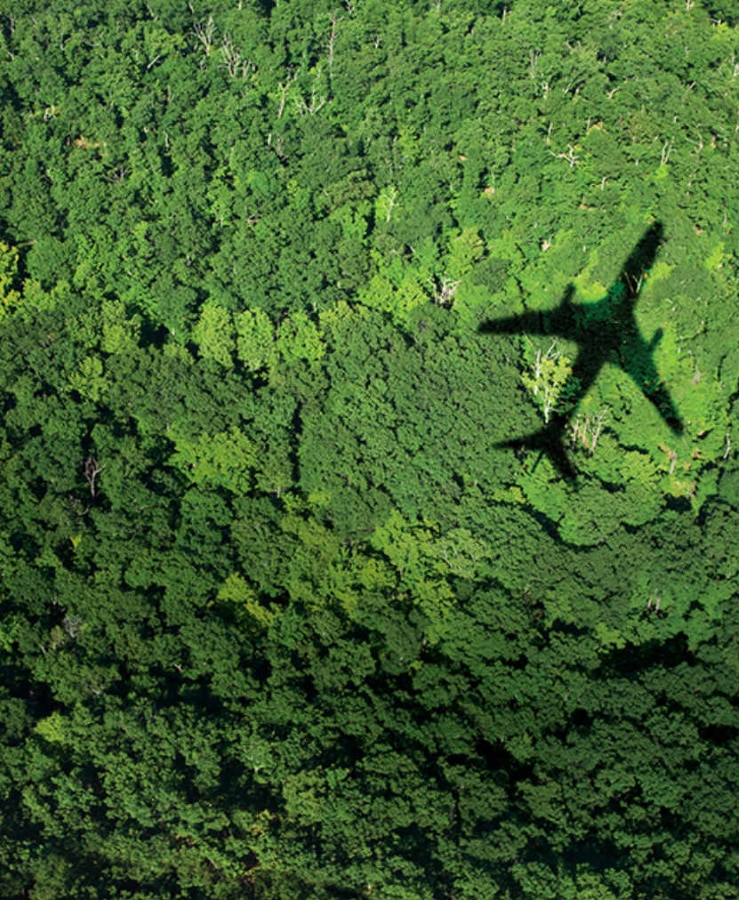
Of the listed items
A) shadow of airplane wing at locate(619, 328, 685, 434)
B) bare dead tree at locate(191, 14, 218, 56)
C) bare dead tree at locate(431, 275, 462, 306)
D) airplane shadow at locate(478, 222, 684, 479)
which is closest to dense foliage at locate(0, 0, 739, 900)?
bare dead tree at locate(191, 14, 218, 56)

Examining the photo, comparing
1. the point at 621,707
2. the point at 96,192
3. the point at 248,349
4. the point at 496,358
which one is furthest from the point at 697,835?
the point at 96,192

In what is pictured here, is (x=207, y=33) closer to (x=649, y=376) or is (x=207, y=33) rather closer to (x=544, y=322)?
(x=544, y=322)

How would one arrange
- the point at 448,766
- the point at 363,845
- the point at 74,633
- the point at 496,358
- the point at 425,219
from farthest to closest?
the point at 425,219, the point at 496,358, the point at 74,633, the point at 448,766, the point at 363,845

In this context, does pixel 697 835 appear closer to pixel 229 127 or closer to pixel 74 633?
pixel 74 633

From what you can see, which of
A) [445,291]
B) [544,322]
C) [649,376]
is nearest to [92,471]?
[445,291]

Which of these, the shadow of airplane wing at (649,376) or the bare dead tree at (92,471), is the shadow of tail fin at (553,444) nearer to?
the shadow of airplane wing at (649,376)

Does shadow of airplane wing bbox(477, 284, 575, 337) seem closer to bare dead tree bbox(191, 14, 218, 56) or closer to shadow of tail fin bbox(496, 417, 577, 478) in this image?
shadow of tail fin bbox(496, 417, 577, 478)

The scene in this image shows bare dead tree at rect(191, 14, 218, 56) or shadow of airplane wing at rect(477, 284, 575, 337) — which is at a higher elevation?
bare dead tree at rect(191, 14, 218, 56)
